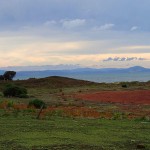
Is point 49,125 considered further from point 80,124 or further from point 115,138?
point 115,138

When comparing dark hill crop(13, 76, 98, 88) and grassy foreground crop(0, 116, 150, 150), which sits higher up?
dark hill crop(13, 76, 98, 88)

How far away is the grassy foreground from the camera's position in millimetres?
13070

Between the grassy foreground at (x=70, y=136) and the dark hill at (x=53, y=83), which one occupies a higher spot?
the dark hill at (x=53, y=83)

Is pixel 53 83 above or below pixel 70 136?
above

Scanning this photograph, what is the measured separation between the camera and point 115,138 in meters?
15.1

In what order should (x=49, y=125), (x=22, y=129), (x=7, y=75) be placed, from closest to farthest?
A: 1. (x=22, y=129)
2. (x=49, y=125)
3. (x=7, y=75)

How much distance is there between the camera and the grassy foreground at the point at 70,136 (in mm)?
13070

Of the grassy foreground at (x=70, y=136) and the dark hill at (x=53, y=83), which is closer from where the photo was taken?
the grassy foreground at (x=70, y=136)

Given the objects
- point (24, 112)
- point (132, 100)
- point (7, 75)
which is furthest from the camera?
point (7, 75)

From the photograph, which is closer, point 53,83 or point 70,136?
point 70,136

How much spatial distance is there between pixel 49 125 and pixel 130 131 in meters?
3.70

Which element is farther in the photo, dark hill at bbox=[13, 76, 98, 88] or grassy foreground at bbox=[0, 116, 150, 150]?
dark hill at bbox=[13, 76, 98, 88]

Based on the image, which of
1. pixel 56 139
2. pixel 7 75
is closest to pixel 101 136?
pixel 56 139

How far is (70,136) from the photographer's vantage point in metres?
15.1
